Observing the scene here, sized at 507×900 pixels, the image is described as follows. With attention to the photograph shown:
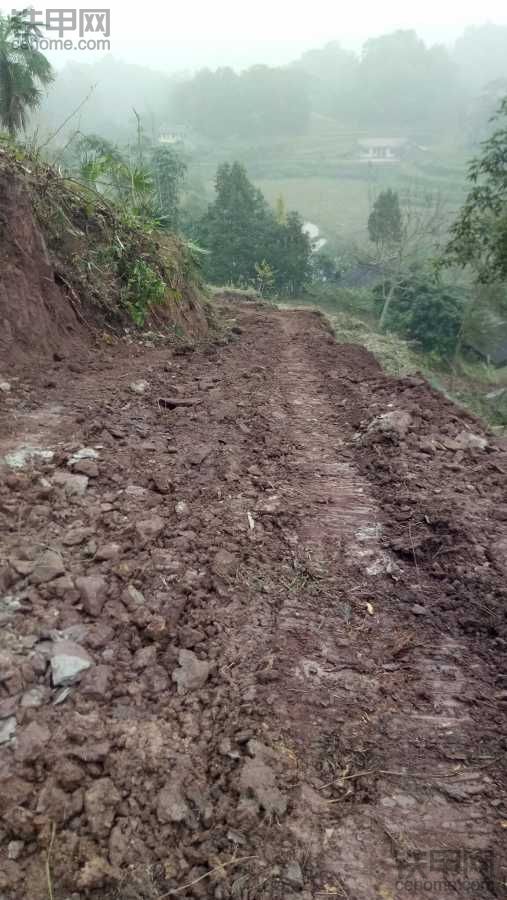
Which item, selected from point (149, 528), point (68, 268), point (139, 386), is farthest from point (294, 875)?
point (68, 268)

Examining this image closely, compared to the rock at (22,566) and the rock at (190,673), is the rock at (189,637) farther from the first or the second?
the rock at (22,566)

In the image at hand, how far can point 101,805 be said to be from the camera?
73.5 inches

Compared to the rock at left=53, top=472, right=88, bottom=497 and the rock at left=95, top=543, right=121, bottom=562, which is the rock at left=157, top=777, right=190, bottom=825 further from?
the rock at left=53, top=472, right=88, bottom=497

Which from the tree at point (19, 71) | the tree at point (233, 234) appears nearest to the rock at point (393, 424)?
the tree at point (19, 71)

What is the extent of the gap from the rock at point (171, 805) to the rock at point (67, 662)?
0.60m

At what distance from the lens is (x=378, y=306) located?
93.7 feet

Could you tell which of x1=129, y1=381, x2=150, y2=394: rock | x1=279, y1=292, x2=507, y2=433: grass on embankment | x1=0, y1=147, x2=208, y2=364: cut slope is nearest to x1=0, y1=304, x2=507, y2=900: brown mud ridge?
x1=129, y1=381, x2=150, y2=394: rock

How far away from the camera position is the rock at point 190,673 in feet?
7.80

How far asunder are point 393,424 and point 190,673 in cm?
316

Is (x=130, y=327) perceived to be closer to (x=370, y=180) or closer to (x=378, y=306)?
(x=378, y=306)

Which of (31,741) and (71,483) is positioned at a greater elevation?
(71,483)

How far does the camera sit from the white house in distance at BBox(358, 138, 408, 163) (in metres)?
77.4

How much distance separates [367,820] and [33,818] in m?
1.11

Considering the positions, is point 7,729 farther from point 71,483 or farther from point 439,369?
point 439,369
